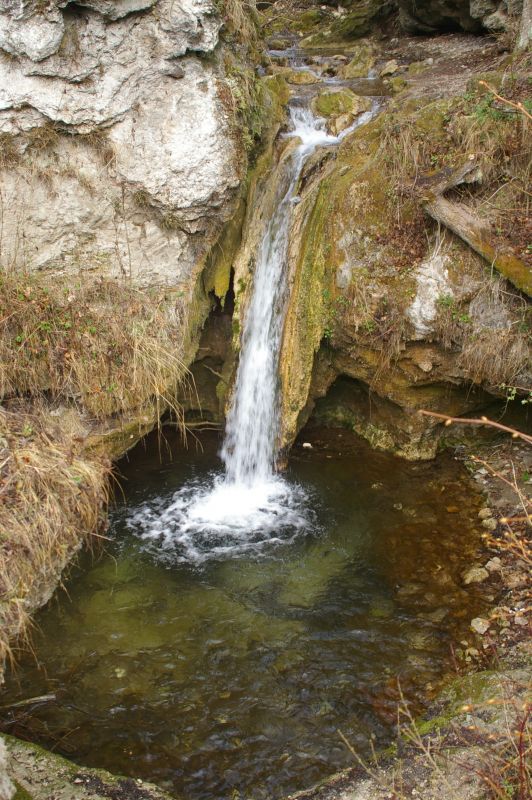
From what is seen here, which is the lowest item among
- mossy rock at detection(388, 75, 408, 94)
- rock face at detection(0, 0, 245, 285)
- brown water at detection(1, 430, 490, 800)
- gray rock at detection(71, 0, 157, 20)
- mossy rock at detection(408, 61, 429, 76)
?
brown water at detection(1, 430, 490, 800)

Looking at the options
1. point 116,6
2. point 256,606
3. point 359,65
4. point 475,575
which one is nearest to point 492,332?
point 475,575

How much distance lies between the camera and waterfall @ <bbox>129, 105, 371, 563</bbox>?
6.44m

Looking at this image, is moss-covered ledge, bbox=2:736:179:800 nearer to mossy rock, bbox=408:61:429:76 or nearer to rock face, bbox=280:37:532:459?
rock face, bbox=280:37:532:459

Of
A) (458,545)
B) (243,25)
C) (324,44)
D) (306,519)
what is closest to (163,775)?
(306,519)

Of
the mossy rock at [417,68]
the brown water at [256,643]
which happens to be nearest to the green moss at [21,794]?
the brown water at [256,643]

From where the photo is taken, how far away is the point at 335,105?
7.87 metres

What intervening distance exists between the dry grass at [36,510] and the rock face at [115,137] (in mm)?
2112

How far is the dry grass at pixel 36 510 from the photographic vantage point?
14.1 ft

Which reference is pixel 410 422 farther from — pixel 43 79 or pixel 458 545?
pixel 43 79

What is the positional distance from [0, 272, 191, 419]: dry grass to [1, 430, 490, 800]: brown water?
1.24 metres

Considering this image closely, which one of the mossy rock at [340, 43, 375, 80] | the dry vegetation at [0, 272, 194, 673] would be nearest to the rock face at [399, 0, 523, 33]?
the mossy rock at [340, 43, 375, 80]

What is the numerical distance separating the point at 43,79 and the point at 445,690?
612 cm

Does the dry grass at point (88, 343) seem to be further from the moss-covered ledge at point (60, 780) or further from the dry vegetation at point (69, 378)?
the moss-covered ledge at point (60, 780)

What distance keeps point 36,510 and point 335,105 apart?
240 inches
